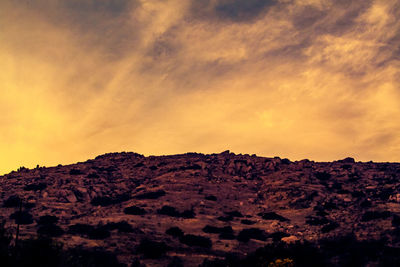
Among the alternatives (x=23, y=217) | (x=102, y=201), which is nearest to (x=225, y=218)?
(x=102, y=201)

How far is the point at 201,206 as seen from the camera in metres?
66.9

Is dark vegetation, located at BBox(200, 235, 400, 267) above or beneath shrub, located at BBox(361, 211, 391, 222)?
beneath

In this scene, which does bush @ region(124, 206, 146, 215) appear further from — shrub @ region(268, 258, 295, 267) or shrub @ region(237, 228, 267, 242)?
shrub @ region(268, 258, 295, 267)

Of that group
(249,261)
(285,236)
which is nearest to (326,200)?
(285,236)

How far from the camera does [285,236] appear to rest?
171 ft

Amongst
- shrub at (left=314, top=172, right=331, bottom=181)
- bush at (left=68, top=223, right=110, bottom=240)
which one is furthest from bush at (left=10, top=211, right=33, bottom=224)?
shrub at (left=314, top=172, right=331, bottom=181)

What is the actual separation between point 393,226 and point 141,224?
37.7 metres

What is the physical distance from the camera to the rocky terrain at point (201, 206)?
46.8 meters

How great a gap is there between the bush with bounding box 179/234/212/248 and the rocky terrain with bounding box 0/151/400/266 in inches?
5.7

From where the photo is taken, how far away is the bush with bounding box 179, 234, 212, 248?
4766cm

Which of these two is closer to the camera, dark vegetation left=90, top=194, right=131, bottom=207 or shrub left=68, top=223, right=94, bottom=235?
shrub left=68, top=223, right=94, bottom=235

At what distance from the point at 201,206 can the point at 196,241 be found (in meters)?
18.5

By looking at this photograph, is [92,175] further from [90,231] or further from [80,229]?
[90,231]

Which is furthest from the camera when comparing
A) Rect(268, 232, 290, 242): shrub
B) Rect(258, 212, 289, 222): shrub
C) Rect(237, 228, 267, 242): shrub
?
Rect(258, 212, 289, 222): shrub
